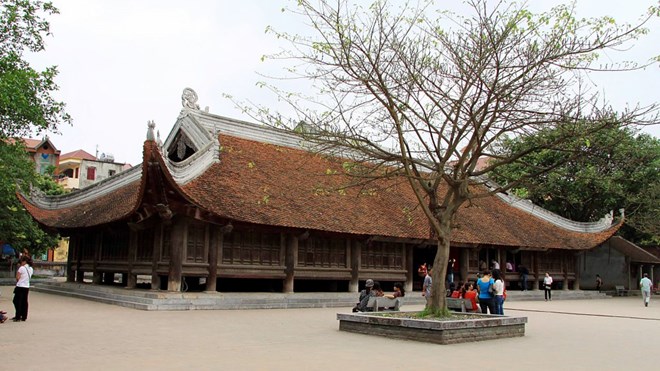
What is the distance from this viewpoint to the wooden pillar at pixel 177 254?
16.8m

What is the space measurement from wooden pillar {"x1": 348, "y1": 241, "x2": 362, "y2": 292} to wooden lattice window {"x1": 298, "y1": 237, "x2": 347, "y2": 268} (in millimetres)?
315

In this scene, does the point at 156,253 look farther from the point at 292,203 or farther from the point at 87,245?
the point at 87,245

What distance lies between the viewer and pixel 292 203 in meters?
19.6

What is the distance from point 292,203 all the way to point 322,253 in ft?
7.27

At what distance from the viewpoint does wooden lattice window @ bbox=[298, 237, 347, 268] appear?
2011 centimetres

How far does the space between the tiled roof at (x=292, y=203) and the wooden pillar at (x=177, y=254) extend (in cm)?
106

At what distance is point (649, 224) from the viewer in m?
29.6

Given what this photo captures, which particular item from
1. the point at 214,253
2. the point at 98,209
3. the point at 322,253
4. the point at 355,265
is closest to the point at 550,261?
the point at 355,265

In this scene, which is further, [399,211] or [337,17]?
[399,211]

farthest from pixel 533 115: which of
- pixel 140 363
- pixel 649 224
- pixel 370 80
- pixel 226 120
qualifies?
pixel 649 224

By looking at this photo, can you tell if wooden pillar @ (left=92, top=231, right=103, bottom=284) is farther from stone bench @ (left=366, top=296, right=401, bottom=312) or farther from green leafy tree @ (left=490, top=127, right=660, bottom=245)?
green leafy tree @ (left=490, top=127, right=660, bottom=245)

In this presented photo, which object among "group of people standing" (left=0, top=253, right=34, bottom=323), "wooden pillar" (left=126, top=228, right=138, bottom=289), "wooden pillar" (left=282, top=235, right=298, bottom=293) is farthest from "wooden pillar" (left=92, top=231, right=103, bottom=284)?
"group of people standing" (left=0, top=253, right=34, bottom=323)

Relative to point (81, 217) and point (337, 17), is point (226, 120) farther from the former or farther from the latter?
point (337, 17)

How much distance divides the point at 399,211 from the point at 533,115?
1140cm
